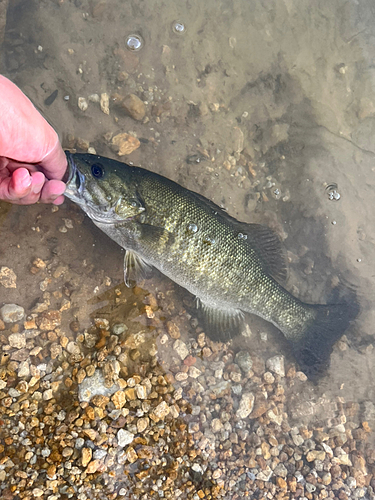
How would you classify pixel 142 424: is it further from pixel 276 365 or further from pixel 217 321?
pixel 276 365

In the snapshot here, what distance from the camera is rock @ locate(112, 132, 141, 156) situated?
3.80 metres

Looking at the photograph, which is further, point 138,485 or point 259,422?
point 259,422

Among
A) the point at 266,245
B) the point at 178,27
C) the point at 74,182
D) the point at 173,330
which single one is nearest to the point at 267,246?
the point at 266,245

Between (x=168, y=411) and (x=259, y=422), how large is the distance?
1.04 metres

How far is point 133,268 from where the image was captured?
3.42m

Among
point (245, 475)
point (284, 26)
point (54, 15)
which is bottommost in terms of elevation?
point (245, 475)

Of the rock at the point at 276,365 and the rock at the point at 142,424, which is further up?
the rock at the point at 276,365

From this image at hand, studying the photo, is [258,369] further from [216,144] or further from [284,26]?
[284,26]

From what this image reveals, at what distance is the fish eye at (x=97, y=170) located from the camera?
3.10 meters

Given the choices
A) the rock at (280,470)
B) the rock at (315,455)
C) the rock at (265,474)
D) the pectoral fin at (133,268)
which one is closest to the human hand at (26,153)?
the pectoral fin at (133,268)

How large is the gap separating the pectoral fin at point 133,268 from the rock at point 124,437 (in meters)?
1.31

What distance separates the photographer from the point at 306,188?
4480mm

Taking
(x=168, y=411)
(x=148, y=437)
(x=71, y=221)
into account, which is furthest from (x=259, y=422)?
(x=71, y=221)

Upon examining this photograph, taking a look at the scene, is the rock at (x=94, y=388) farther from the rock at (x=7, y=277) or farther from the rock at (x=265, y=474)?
the rock at (x=265, y=474)
